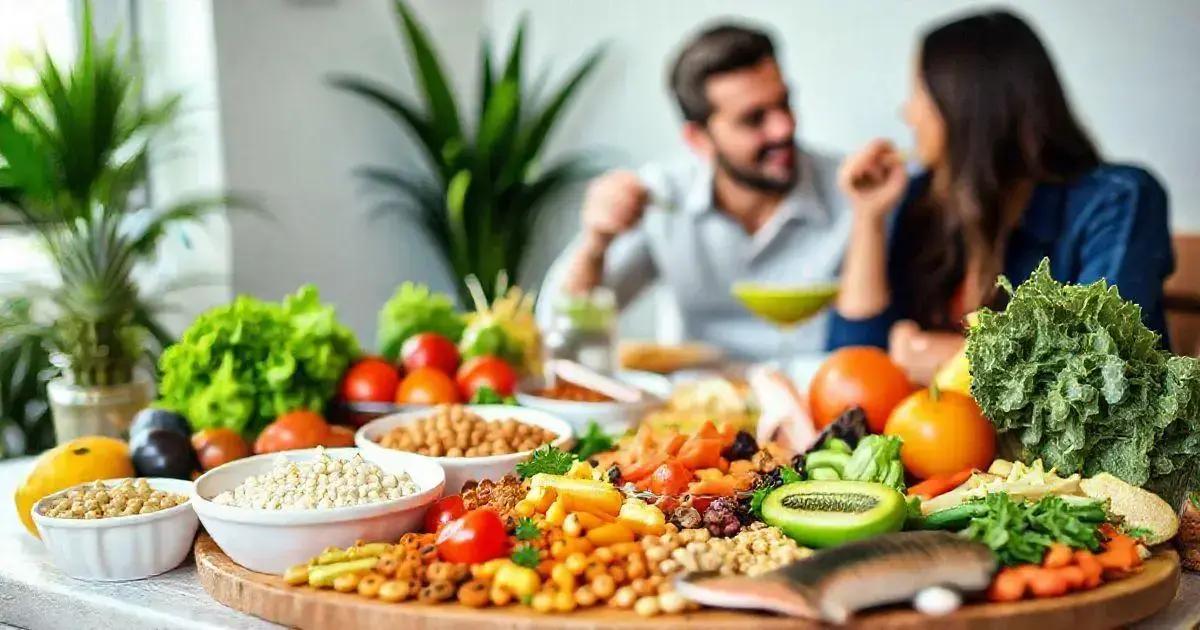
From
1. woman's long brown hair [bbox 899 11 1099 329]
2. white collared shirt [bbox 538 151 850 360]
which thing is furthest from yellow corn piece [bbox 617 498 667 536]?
white collared shirt [bbox 538 151 850 360]

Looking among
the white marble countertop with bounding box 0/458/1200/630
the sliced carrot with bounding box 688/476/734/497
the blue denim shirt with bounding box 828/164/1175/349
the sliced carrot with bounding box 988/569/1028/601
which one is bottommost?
the white marble countertop with bounding box 0/458/1200/630

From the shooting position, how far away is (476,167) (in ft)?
16.0

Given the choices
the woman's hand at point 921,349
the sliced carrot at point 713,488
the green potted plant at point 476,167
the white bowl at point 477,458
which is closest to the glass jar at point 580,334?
the white bowl at point 477,458

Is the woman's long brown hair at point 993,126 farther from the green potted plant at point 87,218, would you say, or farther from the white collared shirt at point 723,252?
the green potted plant at point 87,218

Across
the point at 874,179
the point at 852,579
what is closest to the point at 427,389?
the point at 852,579

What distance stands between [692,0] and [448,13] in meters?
1.24

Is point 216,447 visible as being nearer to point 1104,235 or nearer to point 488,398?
point 488,398

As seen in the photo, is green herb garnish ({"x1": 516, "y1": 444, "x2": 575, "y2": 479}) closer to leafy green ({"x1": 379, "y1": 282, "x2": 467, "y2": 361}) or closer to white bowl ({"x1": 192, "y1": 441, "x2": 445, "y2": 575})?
white bowl ({"x1": 192, "y1": 441, "x2": 445, "y2": 575})

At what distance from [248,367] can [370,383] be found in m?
0.24

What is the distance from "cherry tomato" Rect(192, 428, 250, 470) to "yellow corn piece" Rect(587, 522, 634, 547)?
747 mm

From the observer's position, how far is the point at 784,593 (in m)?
1.19

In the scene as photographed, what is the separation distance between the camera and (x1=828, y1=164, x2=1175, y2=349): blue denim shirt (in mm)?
2588

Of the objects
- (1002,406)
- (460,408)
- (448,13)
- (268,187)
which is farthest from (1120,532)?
(448,13)

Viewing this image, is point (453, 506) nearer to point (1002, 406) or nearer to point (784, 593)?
point (784, 593)
